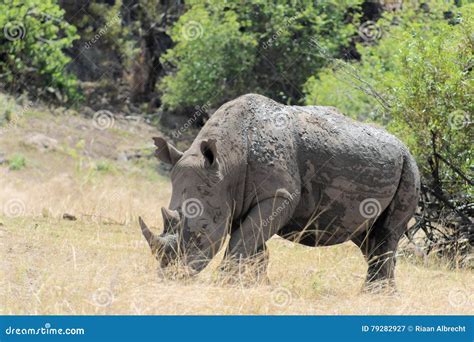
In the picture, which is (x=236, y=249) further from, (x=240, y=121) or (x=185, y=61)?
(x=185, y=61)

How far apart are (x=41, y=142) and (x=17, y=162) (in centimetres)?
228

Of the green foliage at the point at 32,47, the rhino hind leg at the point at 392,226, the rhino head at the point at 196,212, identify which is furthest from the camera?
the green foliage at the point at 32,47

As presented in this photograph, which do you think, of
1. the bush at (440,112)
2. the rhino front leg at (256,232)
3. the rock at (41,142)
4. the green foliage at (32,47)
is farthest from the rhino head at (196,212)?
the green foliage at (32,47)

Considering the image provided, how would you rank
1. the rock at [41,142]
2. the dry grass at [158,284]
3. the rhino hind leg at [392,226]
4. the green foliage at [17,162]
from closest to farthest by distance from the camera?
the dry grass at [158,284], the rhino hind leg at [392,226], the green foliage at [17,162], the rock at [41,142]

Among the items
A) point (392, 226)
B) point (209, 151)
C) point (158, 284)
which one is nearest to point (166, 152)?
point (209, 151)

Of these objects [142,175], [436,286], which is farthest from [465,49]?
[142,175]

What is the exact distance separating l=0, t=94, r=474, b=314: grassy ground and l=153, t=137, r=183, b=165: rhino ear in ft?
2.92

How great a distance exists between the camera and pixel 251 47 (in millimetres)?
24875

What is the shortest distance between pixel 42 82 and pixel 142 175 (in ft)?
16.8

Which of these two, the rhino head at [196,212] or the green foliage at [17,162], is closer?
the rhino head at [196,212]

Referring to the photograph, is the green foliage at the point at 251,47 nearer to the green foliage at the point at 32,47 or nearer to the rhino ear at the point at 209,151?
the green foliage at the point at 32,47

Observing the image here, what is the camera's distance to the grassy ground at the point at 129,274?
6.26m

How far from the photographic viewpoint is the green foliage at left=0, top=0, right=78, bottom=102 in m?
22.5

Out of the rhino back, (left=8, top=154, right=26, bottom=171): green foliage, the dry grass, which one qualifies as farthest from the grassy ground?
(left=8, top=154, right=26, bottom=171): green foliage
